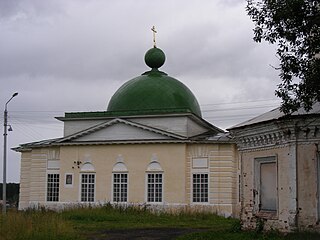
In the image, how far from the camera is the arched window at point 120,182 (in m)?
33.5

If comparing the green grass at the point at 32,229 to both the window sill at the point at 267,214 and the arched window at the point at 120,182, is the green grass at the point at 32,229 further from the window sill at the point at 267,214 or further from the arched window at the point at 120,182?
the arched window at the point at 120,182

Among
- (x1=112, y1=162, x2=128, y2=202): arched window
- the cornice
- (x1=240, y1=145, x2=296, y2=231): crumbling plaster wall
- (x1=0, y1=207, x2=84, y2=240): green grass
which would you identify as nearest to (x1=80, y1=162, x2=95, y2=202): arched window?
(x1=112, y1=162, x2=128, y2=202): arched window

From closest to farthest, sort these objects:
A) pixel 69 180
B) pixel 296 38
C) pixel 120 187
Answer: pixel 296 38, pixel 120 187, pixel 69 180

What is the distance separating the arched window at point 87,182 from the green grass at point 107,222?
3289mm

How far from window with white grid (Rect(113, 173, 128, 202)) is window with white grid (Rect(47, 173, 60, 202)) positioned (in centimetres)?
402

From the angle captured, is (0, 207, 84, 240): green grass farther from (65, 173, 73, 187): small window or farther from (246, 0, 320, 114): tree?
(65, 173, 73, 187): small window

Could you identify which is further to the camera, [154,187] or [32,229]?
[154,187]

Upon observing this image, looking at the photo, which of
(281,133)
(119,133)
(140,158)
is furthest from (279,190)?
(119,133)

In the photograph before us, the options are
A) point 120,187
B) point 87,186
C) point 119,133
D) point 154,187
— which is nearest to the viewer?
point 154,187

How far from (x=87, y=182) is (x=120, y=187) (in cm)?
215

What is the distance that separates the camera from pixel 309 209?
13.9m

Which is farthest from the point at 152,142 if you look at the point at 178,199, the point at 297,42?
the point at 297,42

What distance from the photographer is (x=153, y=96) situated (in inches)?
1426

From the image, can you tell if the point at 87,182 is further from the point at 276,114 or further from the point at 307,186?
the point at 307,186
